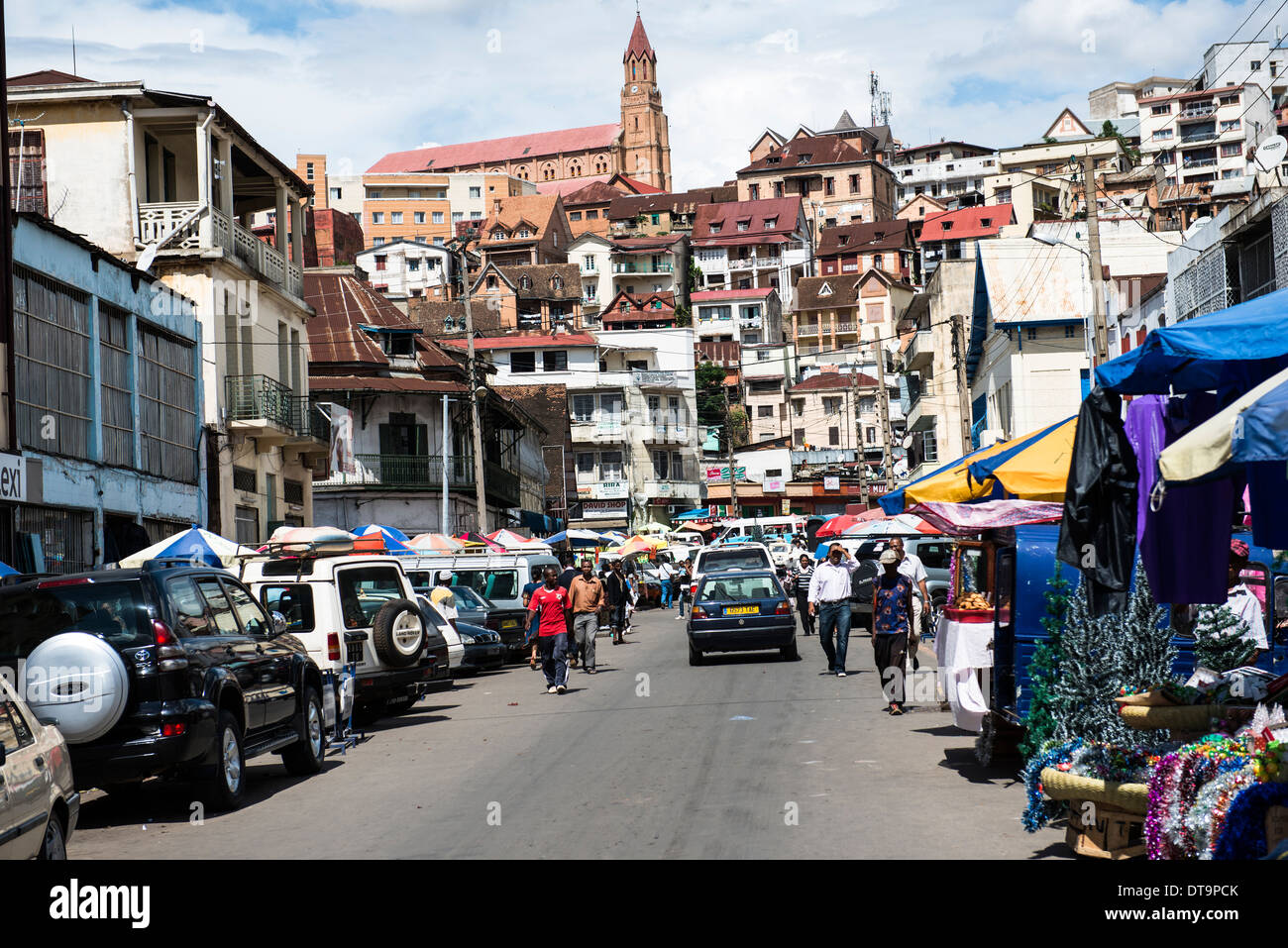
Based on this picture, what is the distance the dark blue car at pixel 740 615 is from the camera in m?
24.1

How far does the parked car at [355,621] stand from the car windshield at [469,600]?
8.73m

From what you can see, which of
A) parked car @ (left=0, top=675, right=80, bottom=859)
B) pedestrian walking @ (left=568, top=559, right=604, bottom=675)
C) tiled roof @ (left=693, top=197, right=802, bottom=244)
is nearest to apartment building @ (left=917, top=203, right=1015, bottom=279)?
tiled roof @ (left=693, top=197, right=802, bottom=244)

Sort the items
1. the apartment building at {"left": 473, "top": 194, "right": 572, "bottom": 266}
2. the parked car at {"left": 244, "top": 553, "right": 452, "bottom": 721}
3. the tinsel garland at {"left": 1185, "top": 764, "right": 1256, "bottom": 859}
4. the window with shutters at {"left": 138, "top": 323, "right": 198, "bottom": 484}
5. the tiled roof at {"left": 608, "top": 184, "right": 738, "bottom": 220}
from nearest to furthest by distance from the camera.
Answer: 1. the tinsel garland at {"left": 1185, "top": 764, "right": 1256, "bottom": 859}
2. the parked car at {"left": 244, "top": 553, "right": 452, "bottom": 721}
3. the window with shutters at {"left": 138, "top": 323, "right": 198, "bottom": 484}
4. the apartment building at {"left": 473, "top": 194, "right": 572, "bottom": 266}
5. the tiled roof at {"left": 608, "top": 184, "right": 738, "bottom": 220}

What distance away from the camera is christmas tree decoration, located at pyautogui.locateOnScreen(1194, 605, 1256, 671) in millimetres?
9258

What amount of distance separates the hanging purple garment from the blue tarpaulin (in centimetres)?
29

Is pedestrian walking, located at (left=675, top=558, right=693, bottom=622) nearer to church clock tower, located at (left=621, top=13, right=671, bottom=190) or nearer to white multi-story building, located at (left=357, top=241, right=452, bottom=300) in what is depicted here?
white multi-story building, located at (left=357, top=241, right=452, bottom=300)

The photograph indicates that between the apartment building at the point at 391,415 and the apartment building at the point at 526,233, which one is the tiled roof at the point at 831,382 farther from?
the apartment building at the point at 391,415

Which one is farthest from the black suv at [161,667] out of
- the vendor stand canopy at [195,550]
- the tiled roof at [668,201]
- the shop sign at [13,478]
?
the tiled roof at [668,201]

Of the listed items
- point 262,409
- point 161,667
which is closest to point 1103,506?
point 161,667

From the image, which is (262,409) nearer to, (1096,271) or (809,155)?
(1096,271)

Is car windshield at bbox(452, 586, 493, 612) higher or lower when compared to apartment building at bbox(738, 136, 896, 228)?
lower
